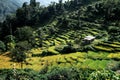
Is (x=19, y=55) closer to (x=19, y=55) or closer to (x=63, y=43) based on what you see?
(x=19, y=55)

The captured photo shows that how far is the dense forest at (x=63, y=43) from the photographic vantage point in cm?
3834

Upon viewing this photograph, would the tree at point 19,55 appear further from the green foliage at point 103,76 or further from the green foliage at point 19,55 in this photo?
the green foliage at point 103,76

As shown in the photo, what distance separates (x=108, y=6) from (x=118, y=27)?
50.9ft

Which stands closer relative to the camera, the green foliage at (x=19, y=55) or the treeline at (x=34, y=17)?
the green foliage at (x=19, y=55)

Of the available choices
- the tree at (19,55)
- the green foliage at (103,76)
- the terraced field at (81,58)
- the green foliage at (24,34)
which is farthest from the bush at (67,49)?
the green foliage at (103,76)

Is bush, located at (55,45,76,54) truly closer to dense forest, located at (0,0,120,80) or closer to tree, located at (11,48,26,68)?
dense forest, located at (0,0,120,80)

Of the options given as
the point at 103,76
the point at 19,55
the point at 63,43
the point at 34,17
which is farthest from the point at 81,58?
the point at 34,17

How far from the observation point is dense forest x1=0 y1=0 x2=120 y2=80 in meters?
38.3

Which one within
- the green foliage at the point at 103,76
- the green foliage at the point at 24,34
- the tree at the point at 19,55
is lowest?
the tree at the point at 19,55

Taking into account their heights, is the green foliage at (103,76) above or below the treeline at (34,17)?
above

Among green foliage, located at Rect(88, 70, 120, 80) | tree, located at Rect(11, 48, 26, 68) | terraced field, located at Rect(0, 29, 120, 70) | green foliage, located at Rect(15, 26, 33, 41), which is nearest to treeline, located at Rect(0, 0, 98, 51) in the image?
green foliage, located at Rect(15, 26, 33, 41)

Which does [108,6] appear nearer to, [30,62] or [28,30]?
[28,30]

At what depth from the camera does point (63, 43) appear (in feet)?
→ 202

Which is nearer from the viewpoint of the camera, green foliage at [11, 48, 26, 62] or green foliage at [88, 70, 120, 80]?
green foliage at [88, 70, 120, 80]
